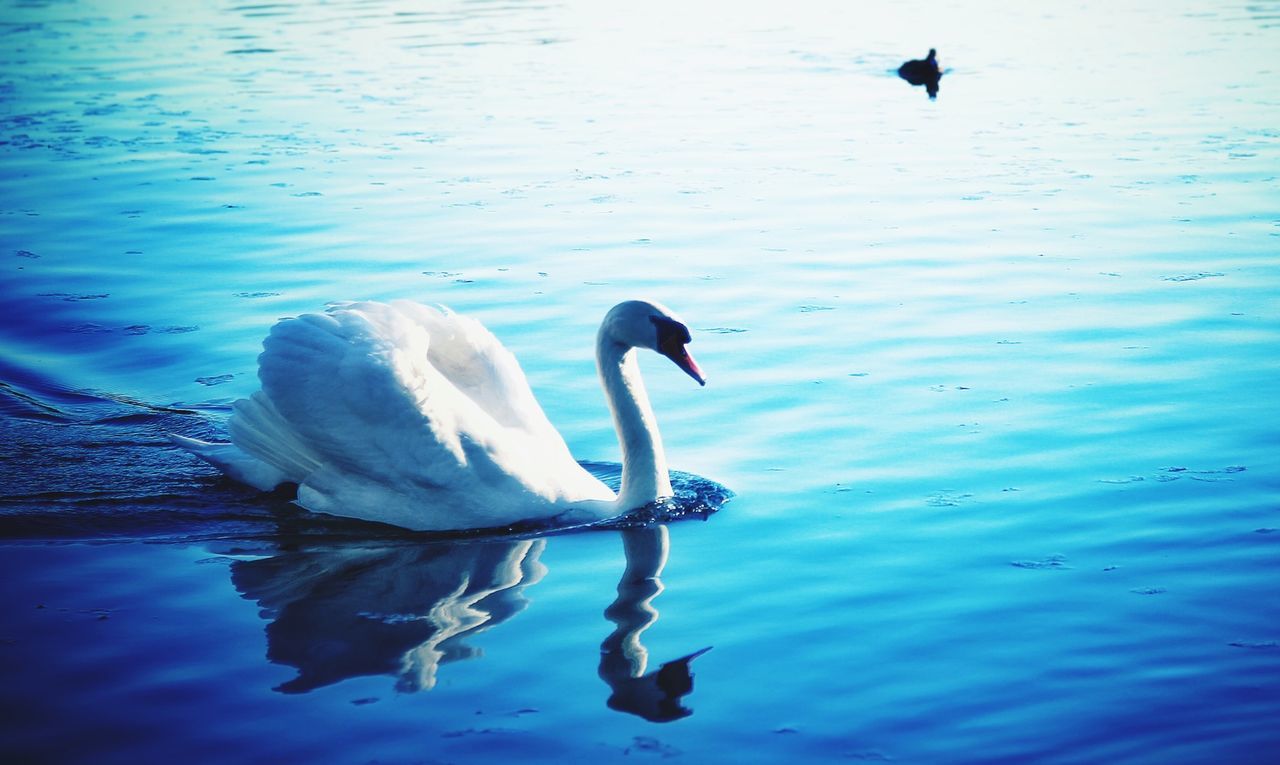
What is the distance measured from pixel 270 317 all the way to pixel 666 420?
3746 millimetres

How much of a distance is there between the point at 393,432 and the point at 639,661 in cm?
222

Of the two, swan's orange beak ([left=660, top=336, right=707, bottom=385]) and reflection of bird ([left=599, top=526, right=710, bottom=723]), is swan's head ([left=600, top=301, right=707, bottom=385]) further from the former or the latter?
reflection of bird ([left=599, top=526, right=710, bottom=723])

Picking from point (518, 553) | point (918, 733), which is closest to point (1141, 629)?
point (918, 733)

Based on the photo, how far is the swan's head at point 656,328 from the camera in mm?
8391

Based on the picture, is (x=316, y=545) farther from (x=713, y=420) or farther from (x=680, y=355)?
(x=713, y=420)

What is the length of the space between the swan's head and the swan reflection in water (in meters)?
0.95

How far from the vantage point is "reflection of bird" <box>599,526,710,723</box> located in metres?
6.29

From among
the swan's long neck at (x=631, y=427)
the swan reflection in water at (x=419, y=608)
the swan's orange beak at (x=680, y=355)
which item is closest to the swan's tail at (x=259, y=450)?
the swan reflection in water at (x=419, y=608)

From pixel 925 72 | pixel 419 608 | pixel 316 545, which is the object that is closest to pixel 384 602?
pixel 419 608

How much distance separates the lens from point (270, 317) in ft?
39.4

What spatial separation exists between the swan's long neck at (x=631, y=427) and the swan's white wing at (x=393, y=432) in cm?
29

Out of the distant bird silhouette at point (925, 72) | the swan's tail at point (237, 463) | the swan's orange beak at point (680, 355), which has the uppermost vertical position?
the distant bird silhouette at point (925, 72)

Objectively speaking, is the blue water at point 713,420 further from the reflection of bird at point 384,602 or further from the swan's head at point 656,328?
the swan's head at point 656,328

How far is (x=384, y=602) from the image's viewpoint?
728cm
